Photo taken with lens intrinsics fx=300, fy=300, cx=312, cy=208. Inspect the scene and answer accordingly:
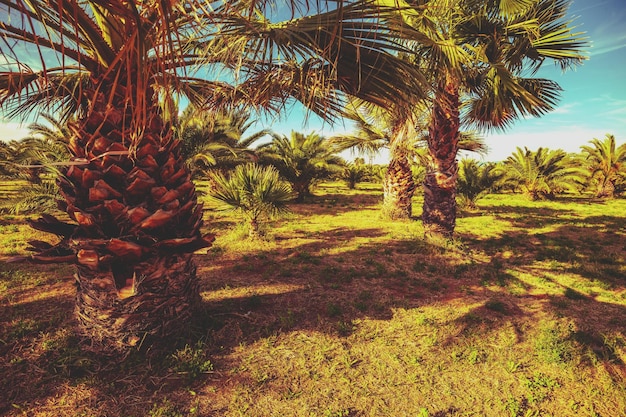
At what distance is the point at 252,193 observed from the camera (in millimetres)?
7094

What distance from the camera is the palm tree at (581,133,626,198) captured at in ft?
55.7

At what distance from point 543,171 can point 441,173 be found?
524 inches

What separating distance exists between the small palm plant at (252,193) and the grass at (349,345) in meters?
1.38

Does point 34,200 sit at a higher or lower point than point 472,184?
lower

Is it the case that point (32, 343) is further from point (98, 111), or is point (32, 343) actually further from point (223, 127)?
point (223, 127)

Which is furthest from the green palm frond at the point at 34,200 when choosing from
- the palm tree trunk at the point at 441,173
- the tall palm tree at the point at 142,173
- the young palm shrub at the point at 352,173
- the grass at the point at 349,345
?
the young palm shrub at the point at 352,173

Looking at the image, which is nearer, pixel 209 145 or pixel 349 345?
pixel 349 345

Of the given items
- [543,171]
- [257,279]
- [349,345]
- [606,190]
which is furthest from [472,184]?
[349,345]

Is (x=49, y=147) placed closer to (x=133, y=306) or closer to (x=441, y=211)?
(x=133, y=306)

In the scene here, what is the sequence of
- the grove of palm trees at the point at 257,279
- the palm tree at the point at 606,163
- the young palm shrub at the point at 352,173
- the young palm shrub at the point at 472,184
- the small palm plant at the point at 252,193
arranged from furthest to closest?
the young palm shrub at the point at 352,173, the palm tree at the point at 606,163, the young palm shrub at the point at 472,184, the small palm plant at the point at 252,193, the grove of palm trees at the point at 257,279

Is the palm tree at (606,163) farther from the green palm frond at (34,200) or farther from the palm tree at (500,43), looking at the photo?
the green palm frond at (34,200)

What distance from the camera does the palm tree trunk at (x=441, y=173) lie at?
6996 mm

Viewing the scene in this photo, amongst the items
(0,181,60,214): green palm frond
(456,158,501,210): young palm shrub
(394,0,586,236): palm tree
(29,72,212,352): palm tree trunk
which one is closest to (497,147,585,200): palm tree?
(456,158,501,210): young palm shrub

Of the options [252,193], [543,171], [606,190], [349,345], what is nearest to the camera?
[349,345]
